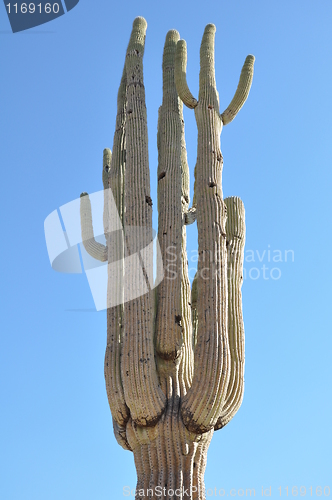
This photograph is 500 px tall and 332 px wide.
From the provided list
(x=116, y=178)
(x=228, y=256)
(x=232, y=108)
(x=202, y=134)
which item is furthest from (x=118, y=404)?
(x=232, y=108)

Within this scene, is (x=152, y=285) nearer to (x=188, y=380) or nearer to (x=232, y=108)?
(x=188, y=380)

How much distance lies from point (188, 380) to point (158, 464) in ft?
2.56

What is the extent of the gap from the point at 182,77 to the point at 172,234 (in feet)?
5.74

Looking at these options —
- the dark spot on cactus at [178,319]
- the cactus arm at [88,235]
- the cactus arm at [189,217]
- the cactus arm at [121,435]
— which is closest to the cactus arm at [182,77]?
the cactus arm at [189,217]

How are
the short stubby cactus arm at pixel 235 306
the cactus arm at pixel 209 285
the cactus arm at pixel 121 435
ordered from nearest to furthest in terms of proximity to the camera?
the cactus arm at pixel 209 285 → the short stubby cactus arm at pixel 235 306 → the cactus arm at pixel 121 435

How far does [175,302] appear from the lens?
554 centimetres

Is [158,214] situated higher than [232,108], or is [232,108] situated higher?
[232,108]

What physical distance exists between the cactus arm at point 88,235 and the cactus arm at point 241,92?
1729mm

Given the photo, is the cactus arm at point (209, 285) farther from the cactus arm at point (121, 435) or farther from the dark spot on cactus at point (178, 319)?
the cactus arm at point (121, 435)

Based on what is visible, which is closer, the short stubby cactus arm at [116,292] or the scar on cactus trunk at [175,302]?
the scar on cactus trunk at [175,302]

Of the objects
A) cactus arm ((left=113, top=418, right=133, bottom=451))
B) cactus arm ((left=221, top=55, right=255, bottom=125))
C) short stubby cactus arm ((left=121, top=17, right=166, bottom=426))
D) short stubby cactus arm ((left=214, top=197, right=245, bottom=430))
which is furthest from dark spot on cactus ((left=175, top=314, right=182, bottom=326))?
cactus arm ((left=221, top=55, right=255, bottom=125))

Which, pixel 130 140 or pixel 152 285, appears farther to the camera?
pixel 130 140

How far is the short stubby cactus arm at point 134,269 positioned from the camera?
5.06 m

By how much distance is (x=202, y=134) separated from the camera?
237 inches
